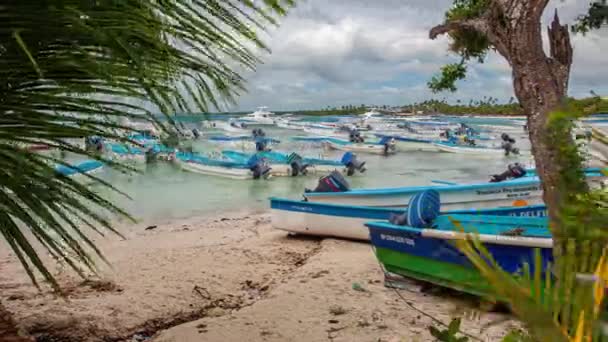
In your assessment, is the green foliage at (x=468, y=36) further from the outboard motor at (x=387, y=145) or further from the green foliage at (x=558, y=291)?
the outboard motor at (x=387, y=145)

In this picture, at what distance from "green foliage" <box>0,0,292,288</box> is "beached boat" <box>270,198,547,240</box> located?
241 inches

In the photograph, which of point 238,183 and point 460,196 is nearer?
point 460,196

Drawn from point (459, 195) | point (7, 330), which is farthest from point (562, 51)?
point (459, 195)

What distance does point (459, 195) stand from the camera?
29.7 feet

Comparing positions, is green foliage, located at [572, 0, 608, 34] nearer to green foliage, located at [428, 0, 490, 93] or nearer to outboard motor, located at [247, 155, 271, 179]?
green foliage, located at [428, 0, 490, 93]

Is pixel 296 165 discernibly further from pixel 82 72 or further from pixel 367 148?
pixel 82 72

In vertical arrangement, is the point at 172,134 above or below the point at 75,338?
above

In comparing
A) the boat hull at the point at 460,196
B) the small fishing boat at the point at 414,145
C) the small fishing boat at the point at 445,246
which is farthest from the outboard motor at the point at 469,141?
the small fishing boat at the point at 445,246

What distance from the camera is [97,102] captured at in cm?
141

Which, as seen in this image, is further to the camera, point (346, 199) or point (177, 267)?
point (346, 199)

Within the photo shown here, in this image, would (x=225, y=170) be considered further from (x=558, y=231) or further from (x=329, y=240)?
(x=558, y=231)

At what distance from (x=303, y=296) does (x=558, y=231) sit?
181 inches

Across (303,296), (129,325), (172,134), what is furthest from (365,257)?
(172,134)

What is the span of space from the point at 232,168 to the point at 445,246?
14031 millimetres
